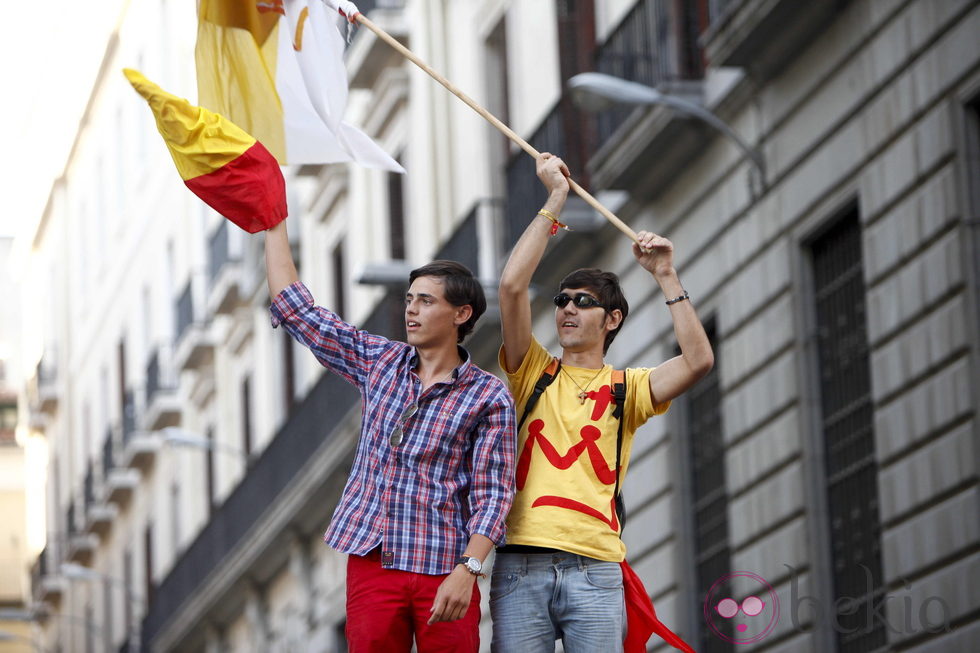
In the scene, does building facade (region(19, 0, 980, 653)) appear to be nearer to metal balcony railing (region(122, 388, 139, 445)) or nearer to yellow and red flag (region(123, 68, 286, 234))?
yellow and red flag (region(123, 68, 286, 234))

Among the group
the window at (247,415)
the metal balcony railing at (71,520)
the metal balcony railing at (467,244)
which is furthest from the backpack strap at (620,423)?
the metal balcony railing at (71,520)

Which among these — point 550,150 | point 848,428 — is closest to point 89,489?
point 550,150

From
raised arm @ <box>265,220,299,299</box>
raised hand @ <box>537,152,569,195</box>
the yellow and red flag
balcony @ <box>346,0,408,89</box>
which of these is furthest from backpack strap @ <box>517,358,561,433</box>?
balcony @ <box>346,0,408,89</box>

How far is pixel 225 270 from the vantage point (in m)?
32.7

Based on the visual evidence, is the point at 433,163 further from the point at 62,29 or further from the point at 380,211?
the point at 62,29

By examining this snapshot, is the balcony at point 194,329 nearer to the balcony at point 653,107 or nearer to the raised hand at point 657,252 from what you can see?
the balcony at point 653,107

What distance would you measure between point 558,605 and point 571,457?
0.48 metres

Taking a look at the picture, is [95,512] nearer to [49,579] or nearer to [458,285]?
A: [49,579]

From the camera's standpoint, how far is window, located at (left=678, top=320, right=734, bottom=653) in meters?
16.4

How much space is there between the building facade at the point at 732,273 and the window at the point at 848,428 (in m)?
0.02

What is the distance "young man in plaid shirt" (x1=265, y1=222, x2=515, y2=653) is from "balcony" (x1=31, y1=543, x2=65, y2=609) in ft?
145

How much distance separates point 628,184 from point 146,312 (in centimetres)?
2452

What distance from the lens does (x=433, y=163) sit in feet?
77.4

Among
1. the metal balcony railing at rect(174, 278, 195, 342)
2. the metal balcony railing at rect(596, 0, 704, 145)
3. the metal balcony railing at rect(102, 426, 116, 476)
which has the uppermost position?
the metal balcony railing at rect(174, 278, 195, 342)
